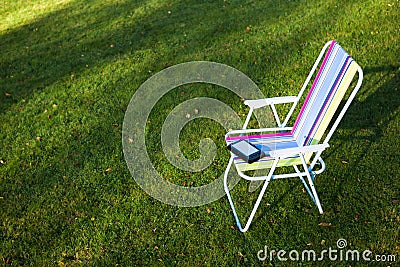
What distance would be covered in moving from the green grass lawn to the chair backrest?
2.26 ft

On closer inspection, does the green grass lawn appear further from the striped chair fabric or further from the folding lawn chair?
the striped chair fabric

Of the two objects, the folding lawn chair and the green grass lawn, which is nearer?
the folding lawn chair

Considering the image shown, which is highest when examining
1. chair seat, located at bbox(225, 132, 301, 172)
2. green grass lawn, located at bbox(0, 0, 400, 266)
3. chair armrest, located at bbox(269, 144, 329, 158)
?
chair armrest, located at bbox(269, 144, 329, 158)

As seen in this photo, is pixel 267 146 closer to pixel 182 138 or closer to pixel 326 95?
pixel 326 95

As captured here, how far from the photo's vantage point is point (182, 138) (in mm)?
5004

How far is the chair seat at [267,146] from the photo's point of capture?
3.66m

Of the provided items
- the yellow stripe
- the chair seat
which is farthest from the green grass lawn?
the yellow stripe

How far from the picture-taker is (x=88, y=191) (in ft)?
14.2

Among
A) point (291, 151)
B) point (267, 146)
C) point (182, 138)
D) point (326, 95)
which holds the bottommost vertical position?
point (182, 138)

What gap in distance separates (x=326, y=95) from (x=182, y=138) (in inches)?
74.7

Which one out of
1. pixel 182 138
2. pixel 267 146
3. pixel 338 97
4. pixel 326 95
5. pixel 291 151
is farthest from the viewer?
pixel 182 138

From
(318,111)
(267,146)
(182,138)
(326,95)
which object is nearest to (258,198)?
(267,146)

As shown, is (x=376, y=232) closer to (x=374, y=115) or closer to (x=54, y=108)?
(x=374, y=115)

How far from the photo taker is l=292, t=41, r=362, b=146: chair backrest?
137 inches
